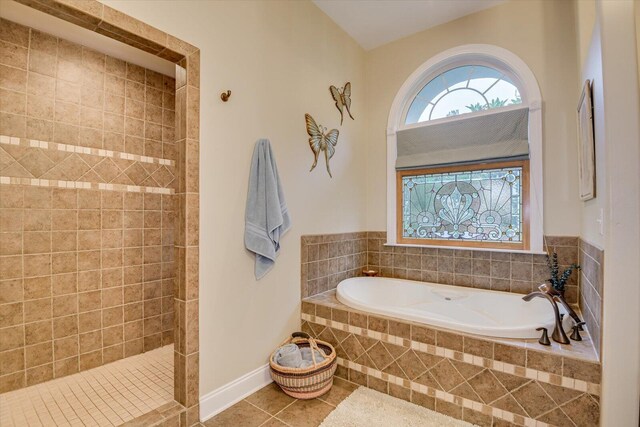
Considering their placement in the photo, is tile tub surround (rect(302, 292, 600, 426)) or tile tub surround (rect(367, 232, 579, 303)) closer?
tile tub surround (rect(302, 292, 600, 426))

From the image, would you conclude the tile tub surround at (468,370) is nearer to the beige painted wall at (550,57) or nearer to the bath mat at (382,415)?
the bath mat at (382,415)

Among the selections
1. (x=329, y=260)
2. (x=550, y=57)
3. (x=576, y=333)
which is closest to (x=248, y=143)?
(x=329, y=260)

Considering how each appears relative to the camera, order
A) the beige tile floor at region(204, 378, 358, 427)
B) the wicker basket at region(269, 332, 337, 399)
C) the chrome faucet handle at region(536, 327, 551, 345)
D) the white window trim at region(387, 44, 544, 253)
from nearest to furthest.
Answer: the chrome faucet handle at region(536, 327, 551, 345) → the beige tile floor at region(204, 378, 358, 427) → the wicker basket at region(269, 332, 337, 399) → the white window trim at region(387, 44, 544, 253)

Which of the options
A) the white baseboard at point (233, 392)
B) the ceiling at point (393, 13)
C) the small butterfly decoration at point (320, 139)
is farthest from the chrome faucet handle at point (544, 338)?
the ceiling at point (393, 13)

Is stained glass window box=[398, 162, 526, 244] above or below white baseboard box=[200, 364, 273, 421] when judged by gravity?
above

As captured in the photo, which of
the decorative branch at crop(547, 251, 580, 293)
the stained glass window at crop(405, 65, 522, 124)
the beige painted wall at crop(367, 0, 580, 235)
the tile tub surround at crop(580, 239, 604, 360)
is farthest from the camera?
the stained glass window at crop(405, 65, 522, 124)

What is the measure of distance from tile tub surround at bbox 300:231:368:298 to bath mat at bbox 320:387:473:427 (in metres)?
0.89

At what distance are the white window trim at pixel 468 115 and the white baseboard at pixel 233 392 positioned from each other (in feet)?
6.04

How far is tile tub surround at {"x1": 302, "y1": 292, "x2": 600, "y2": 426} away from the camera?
1.51 metres

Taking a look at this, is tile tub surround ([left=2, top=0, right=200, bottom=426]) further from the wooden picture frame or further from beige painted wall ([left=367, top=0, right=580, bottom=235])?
beige painted wall ([left=367, top=0, right=580, bottom=235])

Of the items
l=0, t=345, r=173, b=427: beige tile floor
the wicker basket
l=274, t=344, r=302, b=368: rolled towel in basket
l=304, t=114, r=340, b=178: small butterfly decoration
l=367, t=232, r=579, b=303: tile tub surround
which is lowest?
l=0, t=345, r=173, b=427: beige tile floor

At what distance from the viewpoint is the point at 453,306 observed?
267cm

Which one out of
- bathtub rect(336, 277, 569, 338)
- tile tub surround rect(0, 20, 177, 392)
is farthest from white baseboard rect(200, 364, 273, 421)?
tile tub surround rect(0, 20, 177, 392)

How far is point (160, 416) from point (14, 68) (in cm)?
250
